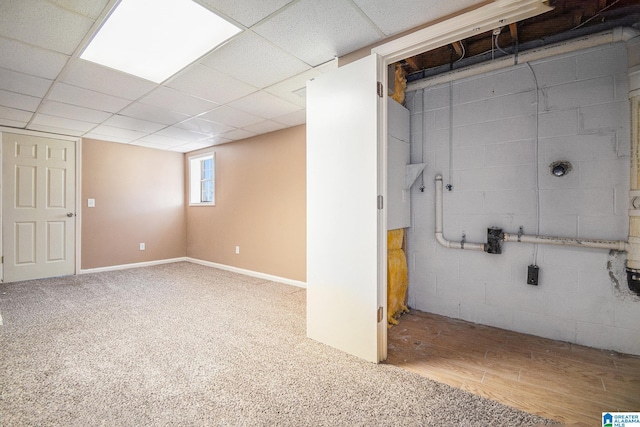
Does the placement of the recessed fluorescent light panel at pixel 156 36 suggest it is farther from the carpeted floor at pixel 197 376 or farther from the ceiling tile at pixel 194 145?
the ceiling tile at pixel 194 145

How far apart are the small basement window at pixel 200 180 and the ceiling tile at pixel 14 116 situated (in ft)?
8.09

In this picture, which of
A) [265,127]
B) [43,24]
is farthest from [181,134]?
[43,24]

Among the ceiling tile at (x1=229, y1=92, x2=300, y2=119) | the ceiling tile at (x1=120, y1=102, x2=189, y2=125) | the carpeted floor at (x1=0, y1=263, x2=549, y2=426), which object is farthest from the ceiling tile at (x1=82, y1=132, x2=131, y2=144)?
the ceiling tile at (x1=229, y1=92, x2=300, y2=119)

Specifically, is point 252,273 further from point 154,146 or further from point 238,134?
point 154,146

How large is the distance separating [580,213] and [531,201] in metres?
0.33

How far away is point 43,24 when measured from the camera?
1.87 m

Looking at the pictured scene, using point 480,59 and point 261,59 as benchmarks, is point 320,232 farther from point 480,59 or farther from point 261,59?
point 480,59

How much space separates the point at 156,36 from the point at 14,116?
121 inches

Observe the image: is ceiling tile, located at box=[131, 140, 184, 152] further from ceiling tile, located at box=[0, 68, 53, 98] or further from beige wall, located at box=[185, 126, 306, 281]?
ceiling tile, located at box=[0, 68, 53, 98]

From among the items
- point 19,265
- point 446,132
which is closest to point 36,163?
point 19,265

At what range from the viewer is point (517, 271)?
8.23 feet

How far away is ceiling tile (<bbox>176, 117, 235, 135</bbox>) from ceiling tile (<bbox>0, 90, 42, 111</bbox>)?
1.49 metres

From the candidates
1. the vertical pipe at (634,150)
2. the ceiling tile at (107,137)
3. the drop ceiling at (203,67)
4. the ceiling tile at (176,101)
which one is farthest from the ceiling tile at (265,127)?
the vertical pipe at (634,150)

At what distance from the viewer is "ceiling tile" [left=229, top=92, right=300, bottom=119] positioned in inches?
123
